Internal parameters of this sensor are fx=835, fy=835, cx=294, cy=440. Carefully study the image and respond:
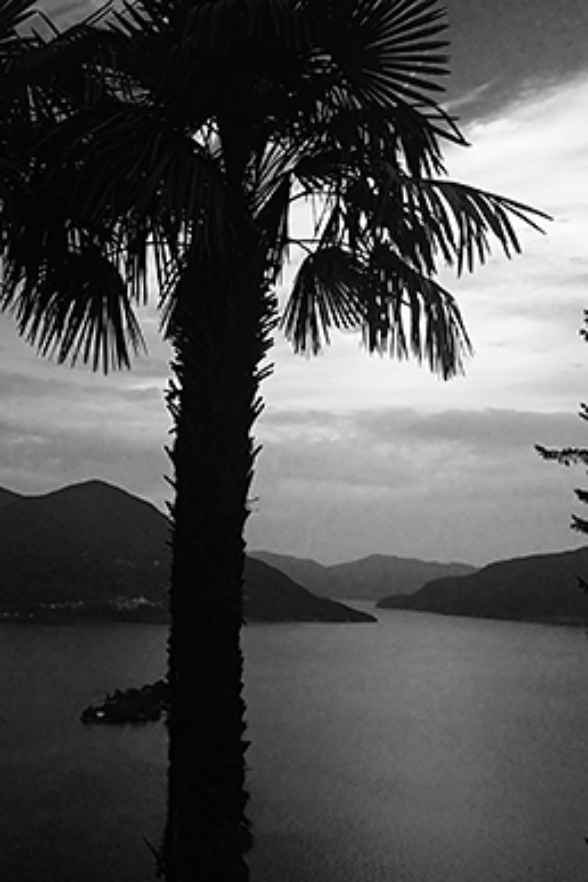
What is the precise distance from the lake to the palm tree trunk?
1277cm

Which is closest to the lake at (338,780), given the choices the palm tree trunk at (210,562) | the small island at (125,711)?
the small island at (125,711)

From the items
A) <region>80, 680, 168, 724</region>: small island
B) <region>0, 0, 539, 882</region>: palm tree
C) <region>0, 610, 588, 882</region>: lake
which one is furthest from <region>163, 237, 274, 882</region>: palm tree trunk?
<region>80, 680, 168, 724</region>: small island

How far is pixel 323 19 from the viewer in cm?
495

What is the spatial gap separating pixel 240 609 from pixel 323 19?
11.9 ft

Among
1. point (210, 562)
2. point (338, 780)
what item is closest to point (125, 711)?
point (338, 780)

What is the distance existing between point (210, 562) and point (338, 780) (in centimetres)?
2811

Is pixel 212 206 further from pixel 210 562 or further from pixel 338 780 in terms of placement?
pixel 338 780

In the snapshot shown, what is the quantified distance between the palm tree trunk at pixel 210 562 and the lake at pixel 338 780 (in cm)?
1277

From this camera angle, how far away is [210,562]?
206 inches

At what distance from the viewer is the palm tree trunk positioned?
4977mm

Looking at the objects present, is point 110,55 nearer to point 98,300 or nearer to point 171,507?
point 98,300

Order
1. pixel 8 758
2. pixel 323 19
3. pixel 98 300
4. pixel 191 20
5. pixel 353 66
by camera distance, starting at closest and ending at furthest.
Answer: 1. pixel 191 20
2. pixel 323 19
3. pixel 353 66
4. pixel 98 300
5. pixel 8 758

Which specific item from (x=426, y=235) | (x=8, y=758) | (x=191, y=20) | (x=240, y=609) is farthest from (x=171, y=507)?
(x=8, y=758)

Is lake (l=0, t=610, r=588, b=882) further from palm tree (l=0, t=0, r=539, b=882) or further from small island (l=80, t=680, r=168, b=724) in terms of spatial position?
palm tree (l=0, t=0, r=539, b=882)
